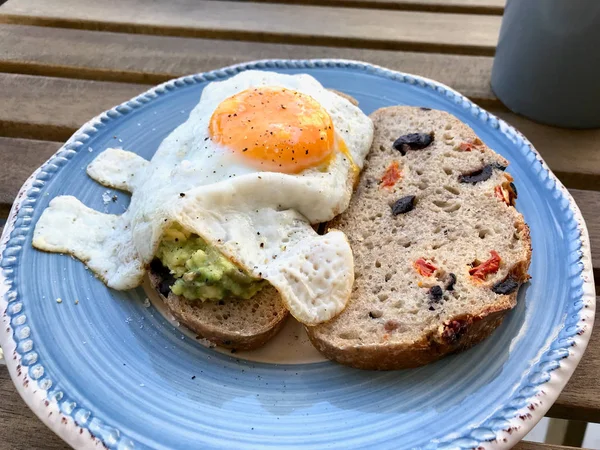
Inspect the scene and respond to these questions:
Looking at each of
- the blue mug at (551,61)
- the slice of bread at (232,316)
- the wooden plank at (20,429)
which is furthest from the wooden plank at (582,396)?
the wooden plank at (20,429)

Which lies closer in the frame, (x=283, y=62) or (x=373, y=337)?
(x=373, y=337)

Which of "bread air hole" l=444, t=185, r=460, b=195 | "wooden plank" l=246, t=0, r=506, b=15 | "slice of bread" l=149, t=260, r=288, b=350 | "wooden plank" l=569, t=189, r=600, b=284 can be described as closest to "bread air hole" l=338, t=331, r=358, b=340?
"slice of bread" l=149, t=260, r=288, b=350

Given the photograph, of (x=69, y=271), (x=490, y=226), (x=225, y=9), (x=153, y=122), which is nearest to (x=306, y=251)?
(x=490, y=226)

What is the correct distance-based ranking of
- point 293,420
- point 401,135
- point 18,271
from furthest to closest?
point 401,135
point 18,271
point 293,420

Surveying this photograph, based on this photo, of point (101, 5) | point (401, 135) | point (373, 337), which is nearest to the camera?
point (373, 337)

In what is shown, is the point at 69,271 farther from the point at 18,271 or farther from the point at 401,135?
the point at 401,135

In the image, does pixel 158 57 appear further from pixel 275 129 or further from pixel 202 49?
pixel 275 129

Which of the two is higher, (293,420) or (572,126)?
(572,126)
